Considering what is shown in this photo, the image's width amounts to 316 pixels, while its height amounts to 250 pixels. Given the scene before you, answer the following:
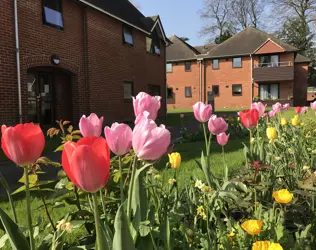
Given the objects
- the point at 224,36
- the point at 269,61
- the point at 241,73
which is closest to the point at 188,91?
the point at 241,73

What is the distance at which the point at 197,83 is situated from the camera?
36.6 metres

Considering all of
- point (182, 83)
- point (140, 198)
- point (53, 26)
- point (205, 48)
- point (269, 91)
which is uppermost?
point (205, 48)

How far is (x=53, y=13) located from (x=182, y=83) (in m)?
27.2

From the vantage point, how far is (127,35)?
16.0m

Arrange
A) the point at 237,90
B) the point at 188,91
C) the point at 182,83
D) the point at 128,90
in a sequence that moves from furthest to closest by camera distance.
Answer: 1. the point at 182,83
2. the point at 188,91
3. the point at 237,90
4. the point at 128,90

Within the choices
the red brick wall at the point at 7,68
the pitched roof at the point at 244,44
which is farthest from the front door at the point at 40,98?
the pitched roof at the point at 244,44

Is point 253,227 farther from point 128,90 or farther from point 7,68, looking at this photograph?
point 128,90

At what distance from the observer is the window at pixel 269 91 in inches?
1341

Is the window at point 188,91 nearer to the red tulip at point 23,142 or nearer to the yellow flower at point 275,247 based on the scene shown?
the yellow flower at point 275,247

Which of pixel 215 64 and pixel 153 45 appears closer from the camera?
pixel 153 45

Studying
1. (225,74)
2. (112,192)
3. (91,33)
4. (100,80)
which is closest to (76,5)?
(91,33)

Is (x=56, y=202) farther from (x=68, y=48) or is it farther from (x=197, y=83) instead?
(x=197, y=83)

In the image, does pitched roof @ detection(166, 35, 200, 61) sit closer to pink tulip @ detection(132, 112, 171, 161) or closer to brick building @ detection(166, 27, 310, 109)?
brick building @ detection(166, 27, 310, 109)

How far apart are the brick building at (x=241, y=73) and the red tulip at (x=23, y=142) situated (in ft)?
111
